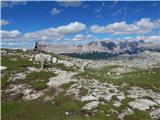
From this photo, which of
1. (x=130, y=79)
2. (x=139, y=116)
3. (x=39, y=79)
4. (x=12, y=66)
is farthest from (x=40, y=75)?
(x=139, y=116)

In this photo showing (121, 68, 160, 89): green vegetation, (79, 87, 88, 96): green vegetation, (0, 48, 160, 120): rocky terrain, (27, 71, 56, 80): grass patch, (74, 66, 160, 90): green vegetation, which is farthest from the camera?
(27, 71, 56, 80): grass patch

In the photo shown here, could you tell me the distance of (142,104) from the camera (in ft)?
180

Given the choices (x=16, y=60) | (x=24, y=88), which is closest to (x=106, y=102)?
(x=24, y=88)

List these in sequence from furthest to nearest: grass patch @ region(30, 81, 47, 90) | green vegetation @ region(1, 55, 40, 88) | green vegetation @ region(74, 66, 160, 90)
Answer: green vegetation @ region(1, 55, 40, 88) < green vegetation @ region(74, 66, 160, 90) < grass patch @ region(30, 81, 47, 90)

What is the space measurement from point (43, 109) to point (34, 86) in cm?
1341

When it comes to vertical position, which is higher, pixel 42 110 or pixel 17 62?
pixel 17 62

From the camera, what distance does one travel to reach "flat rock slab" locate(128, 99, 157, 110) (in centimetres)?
5384

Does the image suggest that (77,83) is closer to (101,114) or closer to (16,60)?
(101,114)

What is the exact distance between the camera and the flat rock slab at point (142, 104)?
5384 centimetres

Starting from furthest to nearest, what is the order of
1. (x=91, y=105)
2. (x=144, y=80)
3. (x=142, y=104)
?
(x=144, y=80), (x=142, y=104), (x=91, y=105)

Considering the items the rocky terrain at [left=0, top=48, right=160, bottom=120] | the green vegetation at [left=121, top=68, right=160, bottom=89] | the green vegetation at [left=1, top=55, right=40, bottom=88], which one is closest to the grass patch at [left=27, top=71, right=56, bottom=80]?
the rocky terrain at [left=0, top=48, right=160, bottom=120]

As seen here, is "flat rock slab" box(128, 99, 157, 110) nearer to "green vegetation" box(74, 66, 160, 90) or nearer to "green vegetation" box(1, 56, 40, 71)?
"green vegetation" box(74, 66, 160, 90)

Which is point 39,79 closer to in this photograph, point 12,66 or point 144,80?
point 12,66

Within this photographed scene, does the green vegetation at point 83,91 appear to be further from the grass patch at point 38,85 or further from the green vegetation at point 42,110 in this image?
the grass patch at point 38,85
